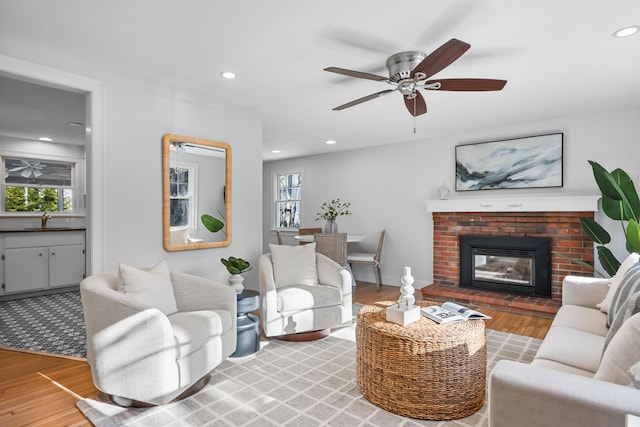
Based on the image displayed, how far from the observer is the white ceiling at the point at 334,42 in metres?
2.09

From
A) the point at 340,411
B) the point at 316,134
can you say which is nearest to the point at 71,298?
the point at 316,134

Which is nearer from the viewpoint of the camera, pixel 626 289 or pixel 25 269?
pixel 626 289

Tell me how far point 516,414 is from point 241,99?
11.2 ft

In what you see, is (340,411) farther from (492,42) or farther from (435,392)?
(492,42)

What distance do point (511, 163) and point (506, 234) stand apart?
938 millimetres

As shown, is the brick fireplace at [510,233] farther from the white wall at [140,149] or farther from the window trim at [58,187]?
the window trim at [58,187]

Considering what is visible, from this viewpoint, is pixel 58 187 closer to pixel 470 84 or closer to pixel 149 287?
pixel 149 287

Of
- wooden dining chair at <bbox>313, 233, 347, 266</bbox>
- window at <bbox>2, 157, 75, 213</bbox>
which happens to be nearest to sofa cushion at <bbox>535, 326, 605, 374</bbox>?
wooden dining chair at <bbox>313, 233, 347, 266</bbox>

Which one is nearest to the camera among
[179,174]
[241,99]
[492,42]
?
[492,42]

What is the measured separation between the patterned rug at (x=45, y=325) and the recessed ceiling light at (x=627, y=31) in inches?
180

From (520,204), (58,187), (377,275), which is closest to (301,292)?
(377,275)

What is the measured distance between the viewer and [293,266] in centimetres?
363

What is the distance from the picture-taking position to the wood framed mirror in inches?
131

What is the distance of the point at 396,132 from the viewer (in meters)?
5.19
